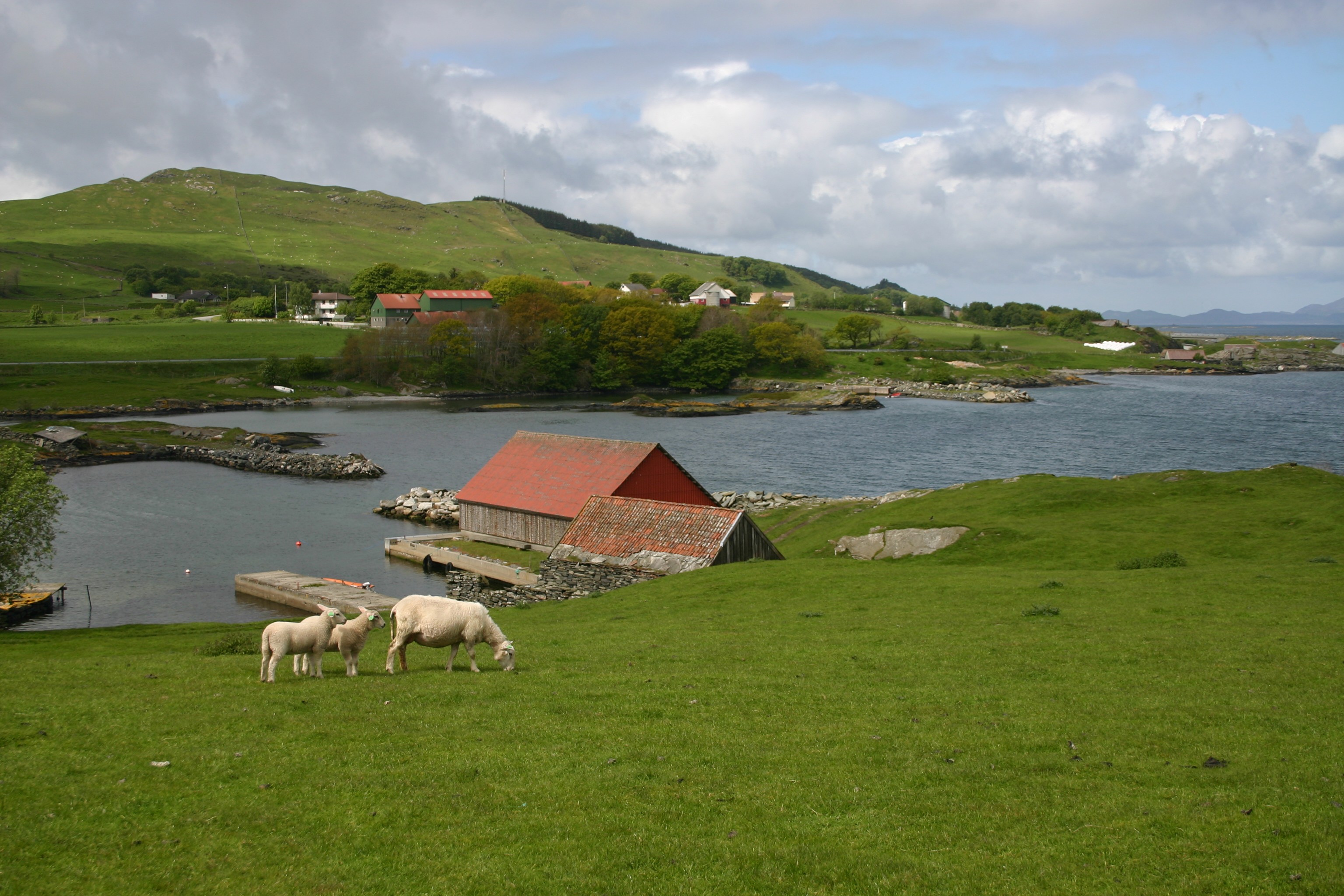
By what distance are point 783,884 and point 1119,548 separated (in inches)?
1187

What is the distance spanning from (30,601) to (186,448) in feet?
180

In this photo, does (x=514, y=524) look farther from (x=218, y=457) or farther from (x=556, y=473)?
(x=218, y=457)

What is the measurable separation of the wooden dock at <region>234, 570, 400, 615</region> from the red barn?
25.6 feet

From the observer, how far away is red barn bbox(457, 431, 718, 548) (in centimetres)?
4531

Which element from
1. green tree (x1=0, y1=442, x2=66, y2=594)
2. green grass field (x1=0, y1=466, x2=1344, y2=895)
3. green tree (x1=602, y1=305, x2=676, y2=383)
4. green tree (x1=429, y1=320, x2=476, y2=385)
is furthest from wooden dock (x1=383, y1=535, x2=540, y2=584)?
green tree (x1=602, y1=305, x2=676, y2=383)

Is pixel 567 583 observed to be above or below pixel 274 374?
below

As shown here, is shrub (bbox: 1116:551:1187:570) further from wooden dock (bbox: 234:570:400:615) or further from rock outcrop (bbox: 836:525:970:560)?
wooden dock (bbox: 234:570:400:615)

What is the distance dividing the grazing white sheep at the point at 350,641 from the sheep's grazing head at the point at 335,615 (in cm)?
13

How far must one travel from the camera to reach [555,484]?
155 ft

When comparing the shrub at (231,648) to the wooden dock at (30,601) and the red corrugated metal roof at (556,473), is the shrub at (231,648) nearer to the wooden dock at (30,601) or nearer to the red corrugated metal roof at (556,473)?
the wooden dock at (30,601)

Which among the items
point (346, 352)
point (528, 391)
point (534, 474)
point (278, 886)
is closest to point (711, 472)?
point (534, 474)

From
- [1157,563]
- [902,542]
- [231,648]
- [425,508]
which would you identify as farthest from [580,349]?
[231,648]

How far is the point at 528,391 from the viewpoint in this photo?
6531 inches

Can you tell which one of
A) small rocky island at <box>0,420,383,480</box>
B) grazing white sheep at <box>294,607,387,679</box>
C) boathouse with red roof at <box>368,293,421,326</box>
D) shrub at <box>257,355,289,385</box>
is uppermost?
boathouse with red roof at <box>368,293,421,326</box>
